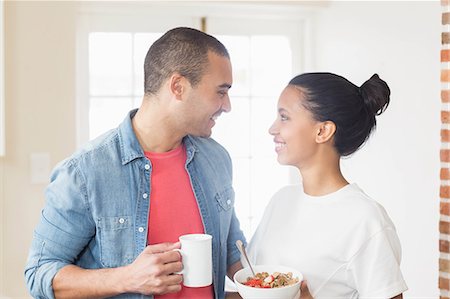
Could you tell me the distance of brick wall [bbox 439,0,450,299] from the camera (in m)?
2.45

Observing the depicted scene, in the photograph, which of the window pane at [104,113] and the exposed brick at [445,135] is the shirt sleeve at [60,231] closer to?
the exposed brick at [445,135]

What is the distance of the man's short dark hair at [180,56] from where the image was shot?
1.69m

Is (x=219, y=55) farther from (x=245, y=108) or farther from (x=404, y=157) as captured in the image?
(x=245, y=108)

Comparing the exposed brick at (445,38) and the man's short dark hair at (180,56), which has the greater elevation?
the exposed brick at (445,38)

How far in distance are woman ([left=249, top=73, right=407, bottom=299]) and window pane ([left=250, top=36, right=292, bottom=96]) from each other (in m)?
1.71

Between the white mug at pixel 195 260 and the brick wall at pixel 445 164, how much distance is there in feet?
4.56

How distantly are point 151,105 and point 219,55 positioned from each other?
0.24 metres

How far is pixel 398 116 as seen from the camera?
2.77 metres

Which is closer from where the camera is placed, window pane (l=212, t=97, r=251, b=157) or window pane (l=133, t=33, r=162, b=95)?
window pane (l=133, t=33, r=162, b=95)

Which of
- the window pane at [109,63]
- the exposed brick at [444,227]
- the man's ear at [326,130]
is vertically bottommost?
the exposed brick at [444,227]

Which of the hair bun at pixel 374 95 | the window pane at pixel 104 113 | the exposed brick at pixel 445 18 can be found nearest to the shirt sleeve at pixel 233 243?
the hair bun at pixel 374 95

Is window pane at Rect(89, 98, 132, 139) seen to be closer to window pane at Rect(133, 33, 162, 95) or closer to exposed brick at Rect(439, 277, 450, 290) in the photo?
window pane at Rect(133, 33, 162, 95)

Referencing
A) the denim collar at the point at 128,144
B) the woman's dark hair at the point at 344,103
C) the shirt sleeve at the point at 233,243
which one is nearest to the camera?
the denim collar at the point at 128,144

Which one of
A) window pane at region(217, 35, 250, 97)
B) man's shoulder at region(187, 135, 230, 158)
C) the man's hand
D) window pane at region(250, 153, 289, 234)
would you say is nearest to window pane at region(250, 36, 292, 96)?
window pane at region(217, 35, 250, 97)
